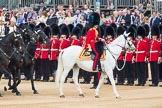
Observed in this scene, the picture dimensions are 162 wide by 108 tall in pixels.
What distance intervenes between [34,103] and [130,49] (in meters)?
3.57

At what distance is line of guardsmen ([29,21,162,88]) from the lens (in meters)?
21.9

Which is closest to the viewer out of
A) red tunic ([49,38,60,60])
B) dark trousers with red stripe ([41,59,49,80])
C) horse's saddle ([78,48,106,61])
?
horse's saddle ([78,48,106,61])

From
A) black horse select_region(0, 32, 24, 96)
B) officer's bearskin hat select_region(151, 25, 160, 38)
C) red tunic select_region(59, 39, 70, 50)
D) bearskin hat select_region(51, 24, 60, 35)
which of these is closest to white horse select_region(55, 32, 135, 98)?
black horse select_region(0, 32, 24, 96)

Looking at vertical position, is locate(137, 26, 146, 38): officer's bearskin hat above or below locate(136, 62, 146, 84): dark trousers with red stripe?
above

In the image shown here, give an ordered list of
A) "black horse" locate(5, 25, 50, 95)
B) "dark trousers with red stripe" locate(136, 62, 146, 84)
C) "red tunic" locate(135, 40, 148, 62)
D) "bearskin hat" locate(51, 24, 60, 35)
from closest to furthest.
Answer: "black horse" locate(5, 25, 50, 95), "red tunic" locate(135, 40, 148, 62), "dark trousers with red stripe" locate(136, 62, 146, 84), "bearskin hat" locate(51, 24, 60, 35)

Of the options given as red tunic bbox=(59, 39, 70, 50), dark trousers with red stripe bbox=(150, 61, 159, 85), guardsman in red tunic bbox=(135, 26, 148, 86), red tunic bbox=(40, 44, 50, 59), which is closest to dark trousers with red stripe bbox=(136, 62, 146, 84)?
guardsman in red tunic bbox=(135, 26, 148, 86)

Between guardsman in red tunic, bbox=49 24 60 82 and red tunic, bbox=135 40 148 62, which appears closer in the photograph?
red tunic, bbox=135 40 148 62

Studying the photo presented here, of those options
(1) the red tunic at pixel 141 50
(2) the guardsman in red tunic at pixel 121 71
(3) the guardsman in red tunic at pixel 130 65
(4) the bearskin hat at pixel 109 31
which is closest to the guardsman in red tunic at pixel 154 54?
(1) the red tunic at pixel 141 50

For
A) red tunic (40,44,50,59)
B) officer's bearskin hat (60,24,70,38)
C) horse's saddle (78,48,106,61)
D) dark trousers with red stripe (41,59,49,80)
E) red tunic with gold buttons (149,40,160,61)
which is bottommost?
dark trousers with red stripe (41,59,49,80)

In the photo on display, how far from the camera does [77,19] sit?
1068 inches

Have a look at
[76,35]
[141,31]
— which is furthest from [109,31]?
[76,35]

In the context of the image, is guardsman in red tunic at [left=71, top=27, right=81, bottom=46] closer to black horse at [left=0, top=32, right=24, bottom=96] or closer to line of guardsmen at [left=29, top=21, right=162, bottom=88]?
line of guardsmen at [left=29, top=21, right=162, bottom=88]

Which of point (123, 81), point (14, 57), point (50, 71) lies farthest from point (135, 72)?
point (14, 57)

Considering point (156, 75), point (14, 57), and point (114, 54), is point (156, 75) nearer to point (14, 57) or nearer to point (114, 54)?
point (114, 54)
